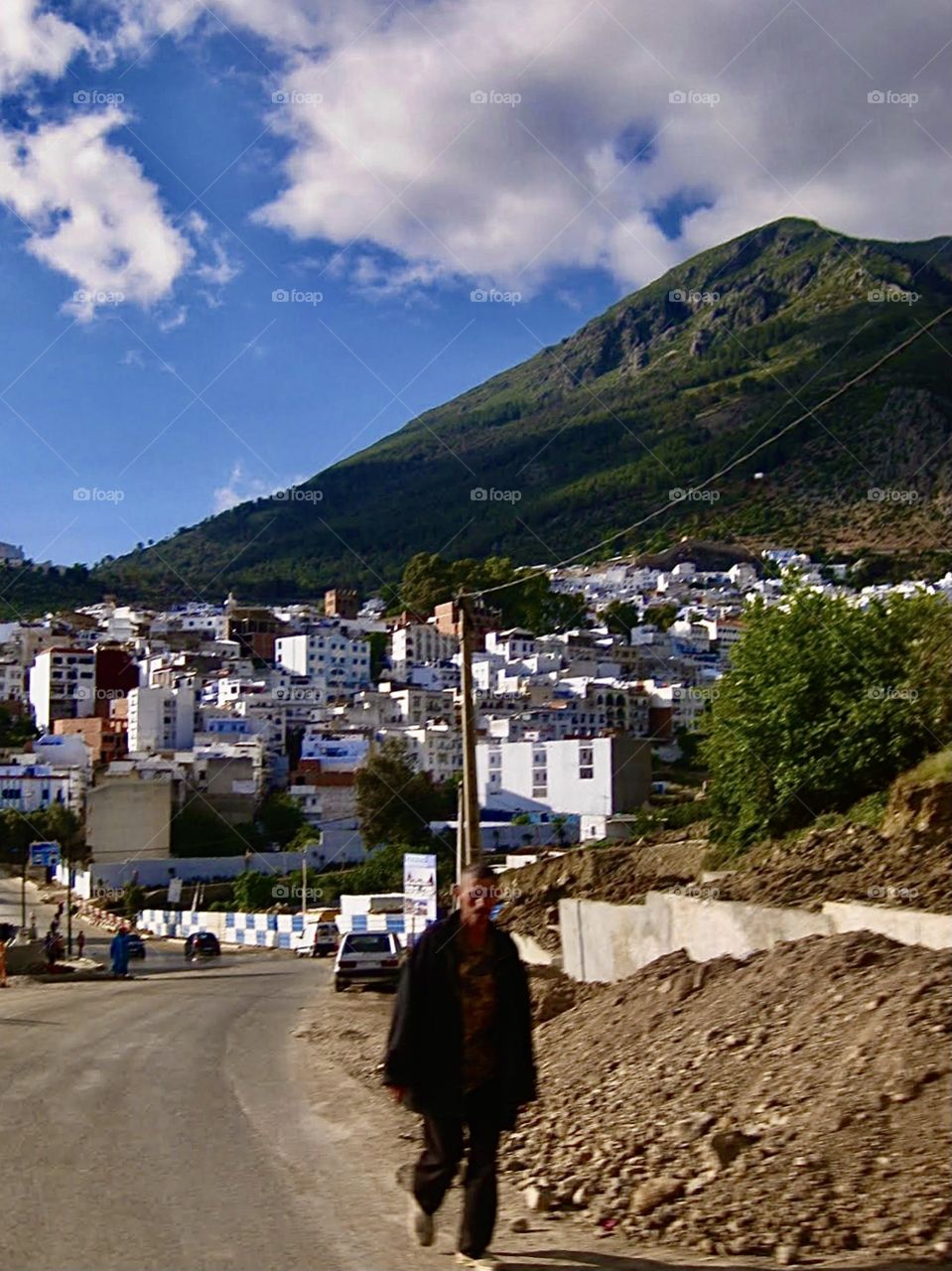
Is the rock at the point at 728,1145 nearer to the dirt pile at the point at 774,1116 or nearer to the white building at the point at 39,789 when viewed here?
the dirt pile at the point at 774,1116

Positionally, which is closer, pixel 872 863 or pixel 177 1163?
pixel 177 1163

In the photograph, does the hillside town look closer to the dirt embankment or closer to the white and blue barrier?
the dirt embankment

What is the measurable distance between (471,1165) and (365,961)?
1799cm

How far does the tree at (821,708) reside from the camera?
58.0ft

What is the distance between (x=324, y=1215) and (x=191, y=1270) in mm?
950

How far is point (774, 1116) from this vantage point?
20.5 ft

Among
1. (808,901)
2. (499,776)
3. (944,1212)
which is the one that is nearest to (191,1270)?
(944,1212)

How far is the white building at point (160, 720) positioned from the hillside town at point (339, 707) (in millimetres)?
176

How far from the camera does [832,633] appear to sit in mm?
20344

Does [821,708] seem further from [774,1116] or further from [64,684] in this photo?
[64,684]

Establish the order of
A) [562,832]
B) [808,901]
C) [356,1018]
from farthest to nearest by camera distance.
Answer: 1. [562,832]
2. [356,1018]
3. [808,901]

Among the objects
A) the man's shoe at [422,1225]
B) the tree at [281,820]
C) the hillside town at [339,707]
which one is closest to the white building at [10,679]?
the hillside town at [339,707]

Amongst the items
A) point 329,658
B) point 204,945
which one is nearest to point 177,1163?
point 204,945

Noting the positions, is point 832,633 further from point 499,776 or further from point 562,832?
point 499,776
